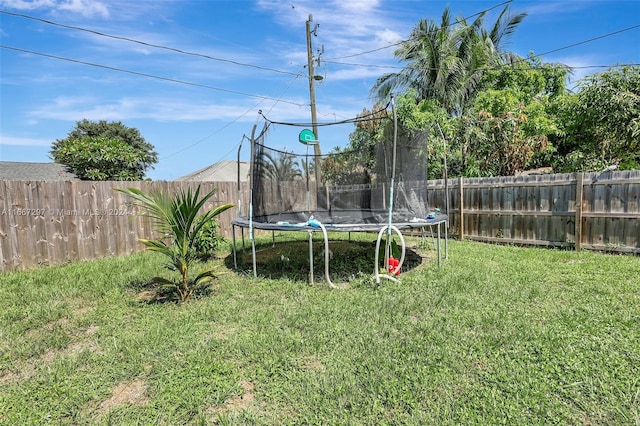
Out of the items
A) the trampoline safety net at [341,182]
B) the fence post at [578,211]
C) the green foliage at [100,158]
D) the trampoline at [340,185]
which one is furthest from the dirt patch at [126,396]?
the green foliage at [100,158]

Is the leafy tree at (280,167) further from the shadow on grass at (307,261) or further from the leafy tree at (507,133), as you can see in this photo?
the leafy tree at (507,133)

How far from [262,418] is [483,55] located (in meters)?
14.4

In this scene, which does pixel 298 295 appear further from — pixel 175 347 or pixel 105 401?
pixel 105 401

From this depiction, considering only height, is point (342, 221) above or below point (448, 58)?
below

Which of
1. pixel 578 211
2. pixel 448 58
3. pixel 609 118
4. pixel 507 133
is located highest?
pixel 448 58

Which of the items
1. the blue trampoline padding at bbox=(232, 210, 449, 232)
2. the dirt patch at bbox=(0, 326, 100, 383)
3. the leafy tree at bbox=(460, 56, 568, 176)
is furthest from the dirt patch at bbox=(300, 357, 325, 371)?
the leafy tree at bbox=(460, 56, 568, 176)

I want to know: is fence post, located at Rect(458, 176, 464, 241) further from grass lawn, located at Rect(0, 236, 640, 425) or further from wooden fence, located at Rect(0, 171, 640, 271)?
grass lawn, located at Rect(0, 236, 640, 425)

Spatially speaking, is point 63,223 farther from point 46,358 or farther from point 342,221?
point 342,221

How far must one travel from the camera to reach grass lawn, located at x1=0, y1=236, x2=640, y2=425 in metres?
1.61

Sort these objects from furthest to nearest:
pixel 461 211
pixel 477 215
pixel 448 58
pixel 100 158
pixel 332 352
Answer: pixel 448 58
pixel 100 158
pixel 461 211
pixel 477 215
pixel 332 352

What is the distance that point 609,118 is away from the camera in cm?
655

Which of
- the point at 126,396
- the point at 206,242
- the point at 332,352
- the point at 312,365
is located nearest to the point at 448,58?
the point at 206,242

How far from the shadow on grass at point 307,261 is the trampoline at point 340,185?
10.6 inches

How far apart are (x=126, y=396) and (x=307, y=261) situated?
3.17m
